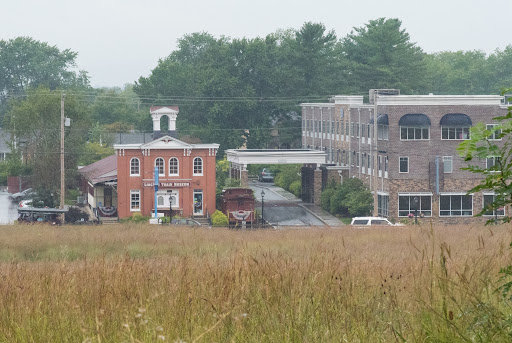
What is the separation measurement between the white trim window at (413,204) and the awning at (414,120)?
4.65 meters

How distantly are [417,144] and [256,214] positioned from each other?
38.4 ft

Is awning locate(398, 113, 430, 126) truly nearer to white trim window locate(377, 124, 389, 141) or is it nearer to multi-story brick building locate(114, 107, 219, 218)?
white trim window locate(377, 124, 389, 141)

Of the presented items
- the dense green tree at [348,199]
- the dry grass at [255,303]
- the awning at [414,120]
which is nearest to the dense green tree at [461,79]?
the dense green tree at [348,199]

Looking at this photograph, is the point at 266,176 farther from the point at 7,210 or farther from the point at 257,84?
the point at 7,210

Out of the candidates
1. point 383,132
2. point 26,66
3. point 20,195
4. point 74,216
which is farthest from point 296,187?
point 26,66

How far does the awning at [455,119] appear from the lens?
192ft

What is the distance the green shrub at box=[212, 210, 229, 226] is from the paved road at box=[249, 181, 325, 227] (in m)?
3.08

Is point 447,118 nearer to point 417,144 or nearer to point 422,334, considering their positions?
point 417,144

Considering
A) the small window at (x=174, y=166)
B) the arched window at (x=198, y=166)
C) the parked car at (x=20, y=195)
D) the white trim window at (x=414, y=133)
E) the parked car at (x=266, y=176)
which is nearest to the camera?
the small window at (x=174, y=166)

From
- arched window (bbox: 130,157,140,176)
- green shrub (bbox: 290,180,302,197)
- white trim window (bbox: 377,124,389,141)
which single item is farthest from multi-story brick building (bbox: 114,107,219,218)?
green shrub (bbox: 290,180,302,197)

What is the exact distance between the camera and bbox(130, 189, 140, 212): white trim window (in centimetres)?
5722

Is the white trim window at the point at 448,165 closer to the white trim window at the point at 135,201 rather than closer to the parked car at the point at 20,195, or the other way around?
the white trim window at the point at 135,201

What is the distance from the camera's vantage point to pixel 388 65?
100 metres

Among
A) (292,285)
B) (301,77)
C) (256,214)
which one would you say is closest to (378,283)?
(292,285)
